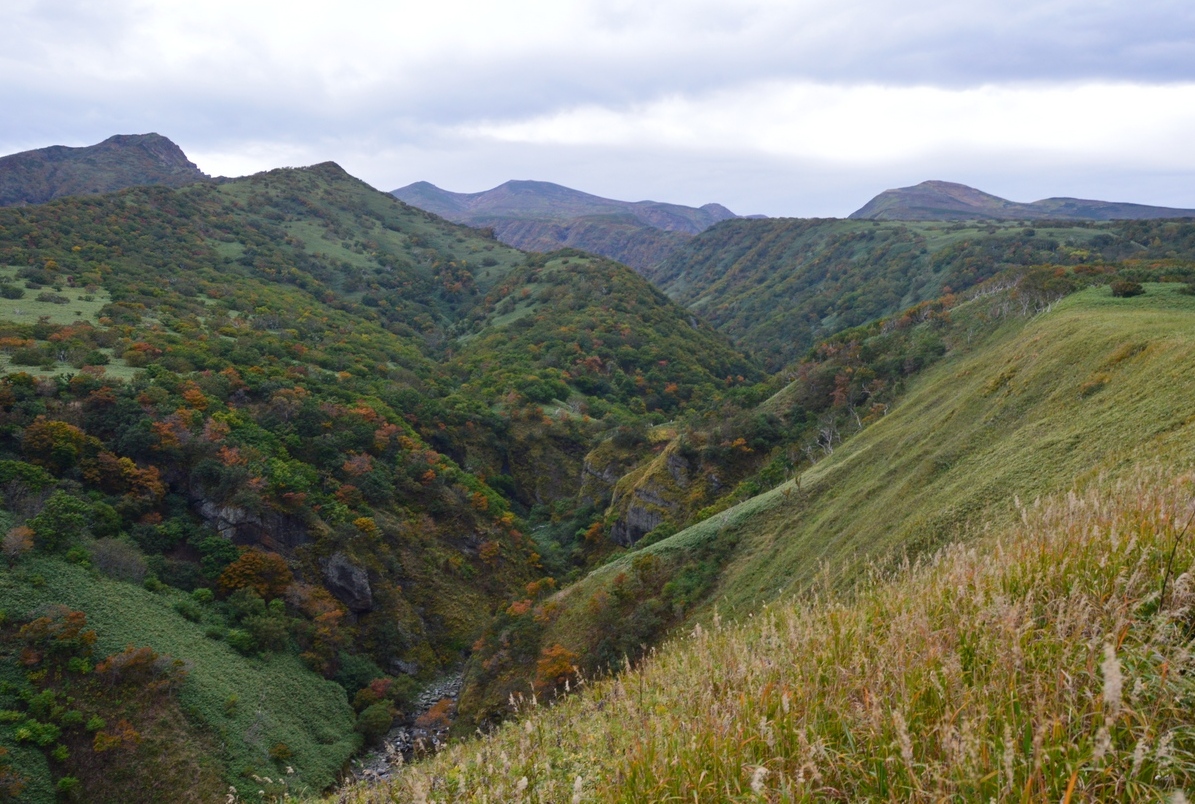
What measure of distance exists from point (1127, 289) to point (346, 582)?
45.6 m

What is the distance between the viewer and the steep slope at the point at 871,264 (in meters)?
101

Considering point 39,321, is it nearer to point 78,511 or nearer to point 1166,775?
point 78,511

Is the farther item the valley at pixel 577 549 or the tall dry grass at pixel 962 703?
the valley at pixel 577 549

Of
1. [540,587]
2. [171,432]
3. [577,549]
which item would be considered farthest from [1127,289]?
[171,432]

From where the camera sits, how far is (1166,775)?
2834mm

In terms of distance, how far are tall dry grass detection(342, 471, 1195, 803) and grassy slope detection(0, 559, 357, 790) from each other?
25.8 metres

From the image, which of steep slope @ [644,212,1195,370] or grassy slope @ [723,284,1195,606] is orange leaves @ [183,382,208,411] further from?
steep slope @ [644,212,1195,370]

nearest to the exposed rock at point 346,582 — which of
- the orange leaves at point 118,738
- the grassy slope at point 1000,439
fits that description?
the orange leaves at point 118,738

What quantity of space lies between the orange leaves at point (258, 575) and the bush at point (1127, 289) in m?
46.4

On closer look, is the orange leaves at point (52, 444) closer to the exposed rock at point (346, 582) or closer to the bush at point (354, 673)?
the exposed rock at point (346, 582)

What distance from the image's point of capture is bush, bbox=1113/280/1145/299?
2997cm

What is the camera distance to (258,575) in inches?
1380

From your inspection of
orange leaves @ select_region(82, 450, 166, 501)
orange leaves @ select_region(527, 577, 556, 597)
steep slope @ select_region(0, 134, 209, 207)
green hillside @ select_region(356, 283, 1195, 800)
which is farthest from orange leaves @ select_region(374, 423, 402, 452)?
steep slope @ select_region(0, 134, 209, 207)

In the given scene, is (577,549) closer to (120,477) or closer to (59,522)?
(120,477)
